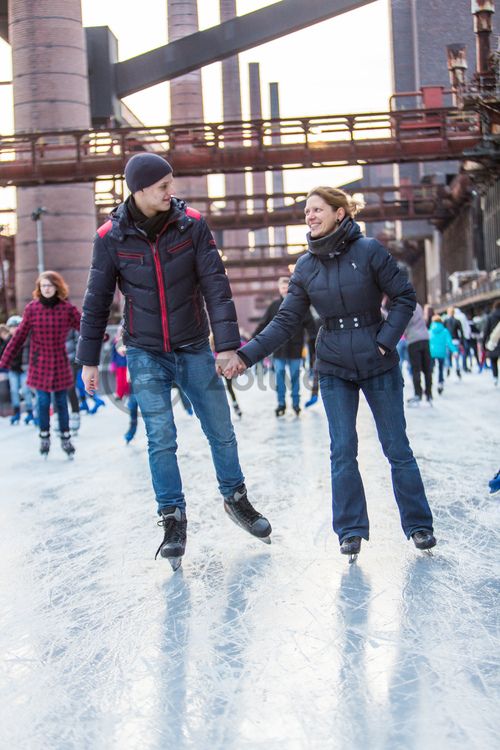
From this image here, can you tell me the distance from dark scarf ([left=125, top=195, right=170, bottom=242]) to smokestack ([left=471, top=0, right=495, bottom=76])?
59.4 ft

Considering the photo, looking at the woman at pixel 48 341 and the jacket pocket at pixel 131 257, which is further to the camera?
the woman at pixel 48 341

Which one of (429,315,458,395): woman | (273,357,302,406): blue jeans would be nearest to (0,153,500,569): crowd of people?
(273,357,302,406): blue jeans

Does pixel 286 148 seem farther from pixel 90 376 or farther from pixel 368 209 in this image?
pixel 90 376

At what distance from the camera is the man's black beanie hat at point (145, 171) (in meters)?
3.73

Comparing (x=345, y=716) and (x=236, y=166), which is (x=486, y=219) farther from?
(x=345, y=716)

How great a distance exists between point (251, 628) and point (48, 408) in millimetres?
5468

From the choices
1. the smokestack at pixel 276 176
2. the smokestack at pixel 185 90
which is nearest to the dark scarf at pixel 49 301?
the smokestack at pixel 185 90

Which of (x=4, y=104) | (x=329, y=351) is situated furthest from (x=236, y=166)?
(x=329, y=351)

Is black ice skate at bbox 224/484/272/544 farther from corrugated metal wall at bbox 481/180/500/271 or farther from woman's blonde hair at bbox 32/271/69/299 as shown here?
corrugated metal wall at bbox 481/180/500/271

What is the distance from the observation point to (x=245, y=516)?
166 inches

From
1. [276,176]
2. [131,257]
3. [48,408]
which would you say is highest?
[276,176]

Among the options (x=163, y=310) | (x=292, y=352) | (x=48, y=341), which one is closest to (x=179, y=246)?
(x=163, y=310)

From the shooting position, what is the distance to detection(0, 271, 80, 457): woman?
801 centimetres

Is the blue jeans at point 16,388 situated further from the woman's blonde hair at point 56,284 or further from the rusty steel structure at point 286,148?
the rusty steel structure at point 286,148
